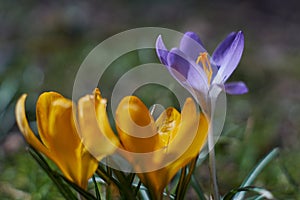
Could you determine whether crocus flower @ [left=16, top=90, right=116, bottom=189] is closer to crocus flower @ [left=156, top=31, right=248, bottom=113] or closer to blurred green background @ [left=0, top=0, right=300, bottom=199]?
crocus flower @ [left=156, top=31, right=248, bottom=113]

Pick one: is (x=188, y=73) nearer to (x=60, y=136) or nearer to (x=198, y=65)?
(x=198, y=65)

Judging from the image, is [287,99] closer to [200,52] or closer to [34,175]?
[34,175]

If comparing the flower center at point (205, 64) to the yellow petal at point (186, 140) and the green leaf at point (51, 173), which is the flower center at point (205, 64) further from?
the green leaf at point (51, 173)

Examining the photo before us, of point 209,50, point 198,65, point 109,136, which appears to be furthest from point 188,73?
point 209,50

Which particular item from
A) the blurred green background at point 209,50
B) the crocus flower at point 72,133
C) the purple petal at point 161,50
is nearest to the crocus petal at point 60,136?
the crocus flower at point 72,133

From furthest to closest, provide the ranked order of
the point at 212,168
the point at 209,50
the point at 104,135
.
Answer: the point at 209,50 < the point at 212,168 < the point at 104,135

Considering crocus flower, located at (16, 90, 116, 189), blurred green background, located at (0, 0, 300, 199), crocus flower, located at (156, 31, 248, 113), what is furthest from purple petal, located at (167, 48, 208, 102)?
blurred green background, located at (0, 0, 300, 199)
